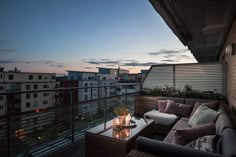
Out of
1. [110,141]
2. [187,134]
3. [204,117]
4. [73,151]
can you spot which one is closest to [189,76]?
[204,117]

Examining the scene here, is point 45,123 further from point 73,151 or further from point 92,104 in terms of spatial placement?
point 92,104

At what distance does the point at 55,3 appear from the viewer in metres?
4.85

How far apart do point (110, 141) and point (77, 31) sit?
16.1 ft

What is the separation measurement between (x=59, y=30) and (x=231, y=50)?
209 inches

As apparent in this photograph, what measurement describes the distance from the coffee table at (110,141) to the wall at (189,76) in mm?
3009

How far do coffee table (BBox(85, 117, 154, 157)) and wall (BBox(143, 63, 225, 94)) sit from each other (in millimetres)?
3009

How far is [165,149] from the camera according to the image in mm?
1420

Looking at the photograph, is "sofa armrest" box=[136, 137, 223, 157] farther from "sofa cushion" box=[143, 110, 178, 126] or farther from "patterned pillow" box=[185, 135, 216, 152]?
"sofa cushion" box=[143, 110, 178, 126]

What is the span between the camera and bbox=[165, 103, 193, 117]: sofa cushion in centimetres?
380

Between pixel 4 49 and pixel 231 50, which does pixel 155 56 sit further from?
pixel 4 49

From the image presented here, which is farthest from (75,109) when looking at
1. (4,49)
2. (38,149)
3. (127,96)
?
(4,49)

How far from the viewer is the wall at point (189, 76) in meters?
4.49

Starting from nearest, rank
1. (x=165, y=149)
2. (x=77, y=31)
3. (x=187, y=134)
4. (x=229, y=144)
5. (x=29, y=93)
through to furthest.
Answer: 1. (x=229, y=144)
2. (x=165, y=149)
3. (x=187, y=134)
4. (x=29, y=93)
5. (x=77, y=31)

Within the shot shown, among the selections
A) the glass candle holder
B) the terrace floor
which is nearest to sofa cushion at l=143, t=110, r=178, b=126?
the glass candle holder
